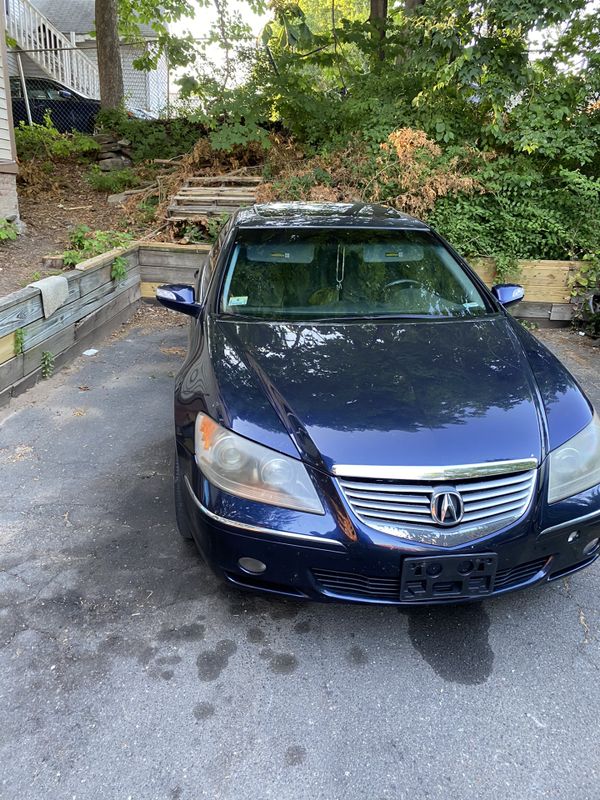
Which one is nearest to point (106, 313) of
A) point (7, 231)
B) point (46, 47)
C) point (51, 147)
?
point (7, 231)

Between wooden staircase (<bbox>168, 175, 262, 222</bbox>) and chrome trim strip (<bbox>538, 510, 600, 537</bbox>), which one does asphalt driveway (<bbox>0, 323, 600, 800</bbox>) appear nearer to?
chrome trim strip (<bbox>538, 510, 600, 537</bbox>)

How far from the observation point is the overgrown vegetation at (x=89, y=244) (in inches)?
219

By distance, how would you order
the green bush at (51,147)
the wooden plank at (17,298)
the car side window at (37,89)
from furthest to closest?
the car side window at (37,89)
the green bush at (51,147)
the wooden plank at (17,298)

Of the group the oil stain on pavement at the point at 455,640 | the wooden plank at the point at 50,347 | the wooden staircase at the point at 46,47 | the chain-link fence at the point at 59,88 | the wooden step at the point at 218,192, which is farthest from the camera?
Answer: the wooden staircase at the point at 46,47

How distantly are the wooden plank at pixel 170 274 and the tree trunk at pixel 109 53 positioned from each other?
667 centimetres

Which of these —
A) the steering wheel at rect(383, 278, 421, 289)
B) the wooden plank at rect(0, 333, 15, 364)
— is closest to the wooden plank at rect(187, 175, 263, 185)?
the wooden plank at rect(0, 333, 15, 364)

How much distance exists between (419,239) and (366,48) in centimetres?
745

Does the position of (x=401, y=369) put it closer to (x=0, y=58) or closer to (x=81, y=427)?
(x=81, y=427)

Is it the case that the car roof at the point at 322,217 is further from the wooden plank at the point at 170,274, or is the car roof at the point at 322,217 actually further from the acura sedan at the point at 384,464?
the wooden plank at the point at 170,274

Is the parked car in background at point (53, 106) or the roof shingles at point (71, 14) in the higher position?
the roof shingles at point (71, 14)

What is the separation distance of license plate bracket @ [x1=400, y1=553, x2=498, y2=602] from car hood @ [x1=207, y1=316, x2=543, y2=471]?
0.33 metres

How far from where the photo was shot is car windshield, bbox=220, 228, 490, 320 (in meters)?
3.05

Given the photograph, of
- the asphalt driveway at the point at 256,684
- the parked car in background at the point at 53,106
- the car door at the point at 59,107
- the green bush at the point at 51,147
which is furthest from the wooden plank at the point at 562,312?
the car door at the point at 59,107

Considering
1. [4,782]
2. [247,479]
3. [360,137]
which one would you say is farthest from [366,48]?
[4,782]
